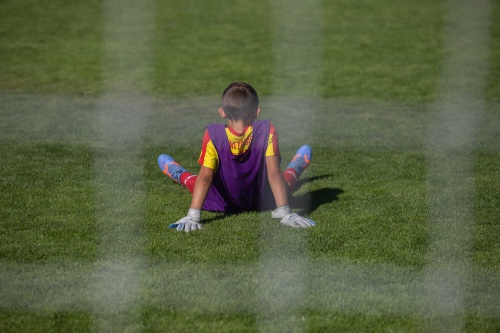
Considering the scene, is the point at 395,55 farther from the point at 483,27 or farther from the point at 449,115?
the point at 449,115

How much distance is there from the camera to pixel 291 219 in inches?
161

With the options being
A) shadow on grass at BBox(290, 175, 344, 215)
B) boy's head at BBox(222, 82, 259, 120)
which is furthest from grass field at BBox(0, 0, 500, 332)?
boy's head at BBox(222, 82, 259, 120)

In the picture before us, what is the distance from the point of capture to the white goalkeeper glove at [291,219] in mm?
4070

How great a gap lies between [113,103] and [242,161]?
383 centimetres

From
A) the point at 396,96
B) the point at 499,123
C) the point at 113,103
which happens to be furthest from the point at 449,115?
the point at 113,103

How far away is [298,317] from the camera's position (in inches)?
119

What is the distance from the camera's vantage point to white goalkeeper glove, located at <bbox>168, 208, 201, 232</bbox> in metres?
4.00

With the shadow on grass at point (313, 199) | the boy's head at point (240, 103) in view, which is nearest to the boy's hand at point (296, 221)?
the shadow on grass at point (313, 199)

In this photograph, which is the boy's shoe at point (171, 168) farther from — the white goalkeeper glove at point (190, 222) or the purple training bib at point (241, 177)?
the white goalkeeper glove at point (190, 222)

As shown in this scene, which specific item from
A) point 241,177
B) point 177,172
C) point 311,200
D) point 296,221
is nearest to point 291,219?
point 296,221

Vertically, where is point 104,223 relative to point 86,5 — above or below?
below

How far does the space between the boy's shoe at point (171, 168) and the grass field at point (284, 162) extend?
9 centimetres

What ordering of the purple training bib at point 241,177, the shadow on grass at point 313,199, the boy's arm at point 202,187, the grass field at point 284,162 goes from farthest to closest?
the shadow on grass at point 313,199 < the purple training bib at point 241,177 < the boy's arm at point 202,187 < the grass field at point 284,162

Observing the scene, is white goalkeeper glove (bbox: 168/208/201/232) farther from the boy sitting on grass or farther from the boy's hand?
the boy's hand
